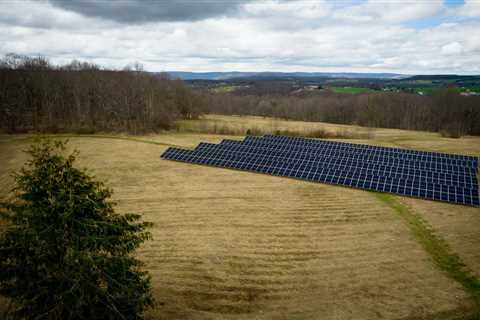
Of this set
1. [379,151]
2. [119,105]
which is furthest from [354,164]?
[119,105]

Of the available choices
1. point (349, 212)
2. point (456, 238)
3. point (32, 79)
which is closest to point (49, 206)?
point (349, 212)

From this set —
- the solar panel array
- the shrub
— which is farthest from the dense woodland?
the shrub

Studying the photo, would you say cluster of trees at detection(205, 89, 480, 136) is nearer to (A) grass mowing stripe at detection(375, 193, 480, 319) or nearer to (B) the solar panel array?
(B) the solar panel array

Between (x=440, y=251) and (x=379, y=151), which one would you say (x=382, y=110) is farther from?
(x=440, y=251)

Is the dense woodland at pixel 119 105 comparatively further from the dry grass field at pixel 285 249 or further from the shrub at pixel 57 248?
the shrub at pixel 57 248

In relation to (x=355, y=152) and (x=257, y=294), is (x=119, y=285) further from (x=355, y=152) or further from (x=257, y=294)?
(x=355, y=152)

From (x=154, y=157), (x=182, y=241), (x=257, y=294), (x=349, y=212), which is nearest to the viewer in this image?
(x=257, y=294)
